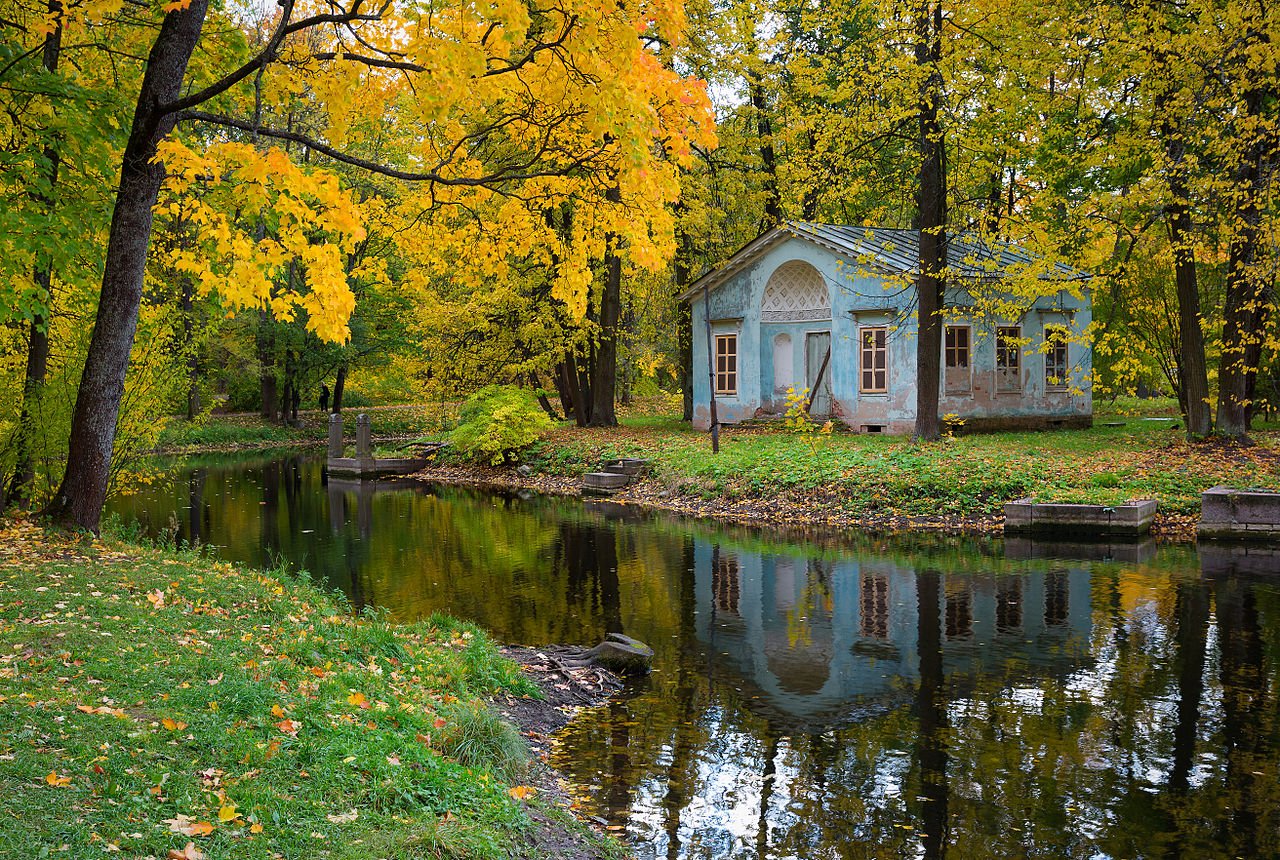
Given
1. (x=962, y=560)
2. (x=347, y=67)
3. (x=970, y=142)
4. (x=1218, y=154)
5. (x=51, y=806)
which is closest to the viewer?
(x=51, y=806)

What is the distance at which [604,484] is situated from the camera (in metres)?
24.2

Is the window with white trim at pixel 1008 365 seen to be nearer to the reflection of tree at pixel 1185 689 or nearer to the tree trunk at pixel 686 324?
the tree trunk at pixel 686 324

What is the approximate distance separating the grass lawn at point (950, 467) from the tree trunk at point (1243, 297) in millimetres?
907

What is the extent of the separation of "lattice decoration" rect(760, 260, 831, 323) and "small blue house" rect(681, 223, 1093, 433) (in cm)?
3

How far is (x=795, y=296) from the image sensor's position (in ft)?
99.5

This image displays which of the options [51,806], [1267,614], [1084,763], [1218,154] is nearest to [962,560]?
[1267,614]

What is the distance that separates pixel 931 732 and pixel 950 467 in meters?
12.0

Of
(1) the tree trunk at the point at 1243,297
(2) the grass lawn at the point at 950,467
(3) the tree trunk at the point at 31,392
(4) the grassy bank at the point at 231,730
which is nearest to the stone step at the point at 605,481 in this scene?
(2) the grass lawn at the point at 950,467

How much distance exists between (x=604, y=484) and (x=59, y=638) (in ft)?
58.5

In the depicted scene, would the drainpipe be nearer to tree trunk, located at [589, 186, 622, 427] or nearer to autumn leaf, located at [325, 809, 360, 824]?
tree trunk, located at [589, 186, 622, 427]

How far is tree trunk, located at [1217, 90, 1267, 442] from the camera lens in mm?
17828

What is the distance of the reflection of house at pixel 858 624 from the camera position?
930 cm

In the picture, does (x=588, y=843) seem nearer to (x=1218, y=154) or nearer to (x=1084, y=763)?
(x=1084, y=763)

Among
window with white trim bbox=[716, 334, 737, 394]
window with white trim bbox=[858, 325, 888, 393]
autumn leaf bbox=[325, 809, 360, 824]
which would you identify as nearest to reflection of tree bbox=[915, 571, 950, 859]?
autumn leaf bbox=[325, 809, 360, 824]
